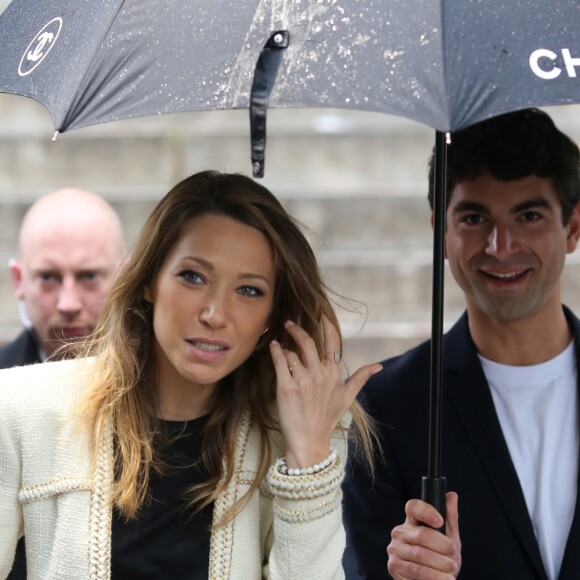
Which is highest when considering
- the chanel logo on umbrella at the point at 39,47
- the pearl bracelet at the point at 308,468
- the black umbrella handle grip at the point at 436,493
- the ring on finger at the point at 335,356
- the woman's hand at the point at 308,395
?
→ the chanel logo on umbrella at the point at 39,47

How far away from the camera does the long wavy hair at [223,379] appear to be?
2.93 m

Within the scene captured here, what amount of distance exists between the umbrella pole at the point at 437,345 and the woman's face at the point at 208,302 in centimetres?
37

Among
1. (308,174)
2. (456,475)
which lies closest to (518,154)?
(456,475)

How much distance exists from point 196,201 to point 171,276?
193mm

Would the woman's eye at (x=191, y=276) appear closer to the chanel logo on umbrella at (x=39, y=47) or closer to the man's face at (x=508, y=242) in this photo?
the chanel logo on umbrella at (x=39, y=47)

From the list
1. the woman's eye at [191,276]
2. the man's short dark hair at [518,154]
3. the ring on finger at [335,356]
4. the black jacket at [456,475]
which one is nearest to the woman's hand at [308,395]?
the ring on finger at [335,356]

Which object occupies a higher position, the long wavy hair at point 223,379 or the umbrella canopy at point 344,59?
the umbrella canopy at point 344,59

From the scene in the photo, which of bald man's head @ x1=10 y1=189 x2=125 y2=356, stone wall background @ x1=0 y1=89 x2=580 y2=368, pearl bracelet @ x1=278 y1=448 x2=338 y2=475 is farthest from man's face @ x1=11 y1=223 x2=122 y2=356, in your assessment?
stone wall background @ x1=0 y1=89 x2=580 y2=368

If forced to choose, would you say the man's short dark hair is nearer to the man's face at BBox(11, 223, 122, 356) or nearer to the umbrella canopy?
the umbrella canopy

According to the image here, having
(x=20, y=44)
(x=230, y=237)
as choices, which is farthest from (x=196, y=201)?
(x=20, y=44)

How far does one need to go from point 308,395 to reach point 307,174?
18.3 ft

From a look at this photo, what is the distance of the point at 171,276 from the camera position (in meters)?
2.96

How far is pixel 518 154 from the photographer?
3395mm

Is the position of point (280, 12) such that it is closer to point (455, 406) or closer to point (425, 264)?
point (455, 406)
